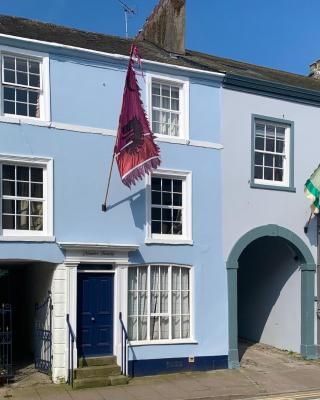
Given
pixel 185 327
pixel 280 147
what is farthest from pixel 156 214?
pixel 280 147

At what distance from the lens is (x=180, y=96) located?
15.1 meters

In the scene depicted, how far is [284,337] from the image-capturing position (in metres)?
17.0

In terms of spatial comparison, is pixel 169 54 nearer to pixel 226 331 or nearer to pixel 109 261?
pixel 109 261

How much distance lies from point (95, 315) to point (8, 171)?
3794 mm

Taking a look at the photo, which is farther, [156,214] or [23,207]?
[156,214]

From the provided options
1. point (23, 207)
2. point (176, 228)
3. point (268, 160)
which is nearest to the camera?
point (23, 207)

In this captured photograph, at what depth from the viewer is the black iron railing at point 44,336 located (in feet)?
42.8

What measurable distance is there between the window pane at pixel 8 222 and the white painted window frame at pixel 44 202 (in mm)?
97

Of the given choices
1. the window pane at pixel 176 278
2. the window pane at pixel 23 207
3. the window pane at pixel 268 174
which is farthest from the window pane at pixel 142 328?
the window pane at pixel 268 174

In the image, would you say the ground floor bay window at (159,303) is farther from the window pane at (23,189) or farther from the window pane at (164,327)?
the window pane at (23,189)

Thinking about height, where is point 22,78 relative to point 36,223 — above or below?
above

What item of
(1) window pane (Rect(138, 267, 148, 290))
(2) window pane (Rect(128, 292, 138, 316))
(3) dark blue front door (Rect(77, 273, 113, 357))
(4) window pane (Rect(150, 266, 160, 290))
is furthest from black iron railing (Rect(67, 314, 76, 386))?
(4) window pane (Rect(150, 266, 160, 290))

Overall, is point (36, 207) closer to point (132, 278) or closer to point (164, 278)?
point (132, 278)

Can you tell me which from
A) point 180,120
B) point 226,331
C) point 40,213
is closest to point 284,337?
point 226,331
